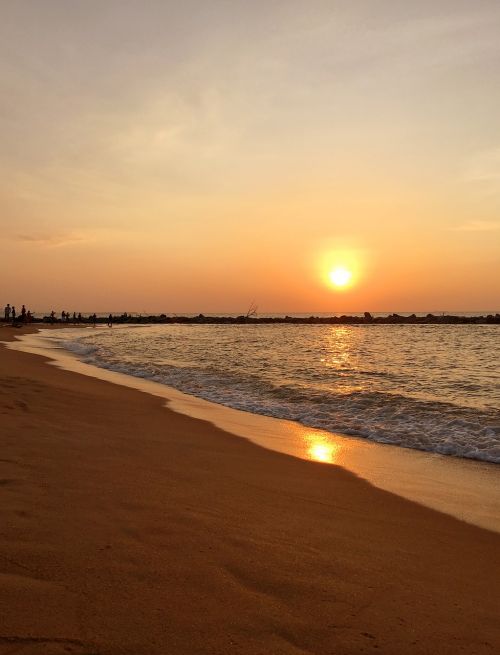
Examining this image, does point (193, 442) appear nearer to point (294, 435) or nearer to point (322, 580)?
point (294, 435)

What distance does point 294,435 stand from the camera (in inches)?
371

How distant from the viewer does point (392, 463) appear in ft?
24.7

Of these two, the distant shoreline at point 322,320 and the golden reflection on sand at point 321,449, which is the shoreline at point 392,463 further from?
the distant shoreline at point 322,320

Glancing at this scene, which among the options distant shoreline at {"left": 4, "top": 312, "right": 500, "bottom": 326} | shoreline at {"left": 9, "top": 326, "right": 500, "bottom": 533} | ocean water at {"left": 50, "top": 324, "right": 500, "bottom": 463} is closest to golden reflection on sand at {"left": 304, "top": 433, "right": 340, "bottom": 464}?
shoreline at {"left": 9, "top": 326, "right": 500, "bottom": 533}

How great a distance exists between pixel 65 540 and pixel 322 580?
6.06ft

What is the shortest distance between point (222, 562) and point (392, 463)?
15.0ft

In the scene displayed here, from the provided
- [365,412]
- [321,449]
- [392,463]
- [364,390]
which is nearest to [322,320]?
[364,390]

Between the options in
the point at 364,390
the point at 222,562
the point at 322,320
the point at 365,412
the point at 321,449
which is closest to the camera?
the point at 222,562

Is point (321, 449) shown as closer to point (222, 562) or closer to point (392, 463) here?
point (392, 463)

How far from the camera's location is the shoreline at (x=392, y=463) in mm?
5672

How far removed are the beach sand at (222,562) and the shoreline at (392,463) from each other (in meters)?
0.40

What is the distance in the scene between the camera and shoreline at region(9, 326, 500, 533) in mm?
5672

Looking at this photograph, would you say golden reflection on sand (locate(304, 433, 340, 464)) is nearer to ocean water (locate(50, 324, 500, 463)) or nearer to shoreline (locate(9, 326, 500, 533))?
shoreline (locate(9, 326, 500, 533))

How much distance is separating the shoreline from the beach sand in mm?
402
